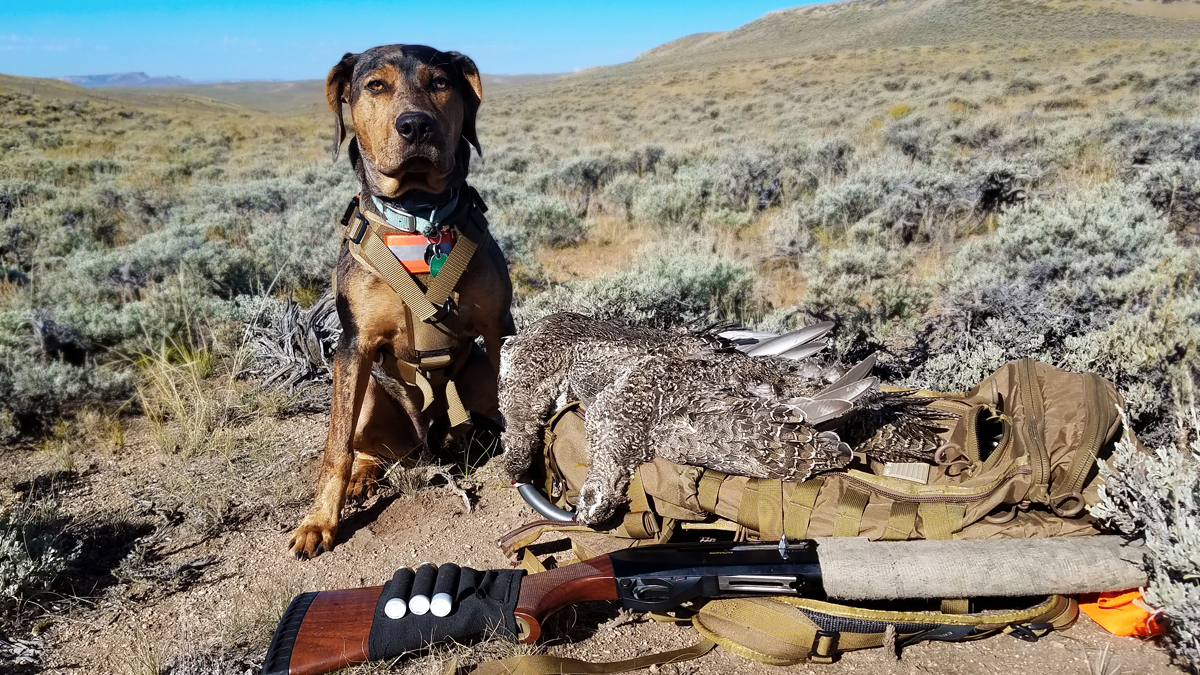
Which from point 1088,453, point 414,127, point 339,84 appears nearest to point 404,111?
point 414,127

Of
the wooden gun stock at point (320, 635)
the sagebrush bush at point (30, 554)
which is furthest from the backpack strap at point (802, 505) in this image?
the sagebrush bush at point (30, 554)

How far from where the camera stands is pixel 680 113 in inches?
1064

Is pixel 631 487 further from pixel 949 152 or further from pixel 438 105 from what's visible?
pixel 949 152

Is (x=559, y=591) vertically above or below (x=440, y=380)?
below

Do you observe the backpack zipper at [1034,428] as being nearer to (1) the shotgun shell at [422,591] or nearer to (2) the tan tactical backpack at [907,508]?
(2) the tan tactical backpack at [907,508]

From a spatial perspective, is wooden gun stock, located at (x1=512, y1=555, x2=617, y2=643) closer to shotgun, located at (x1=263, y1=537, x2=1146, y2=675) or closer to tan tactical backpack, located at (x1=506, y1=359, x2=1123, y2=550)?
shotgun, located at (x1=263, y1=537, x2=1146, y2=675)

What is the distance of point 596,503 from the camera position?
8.41 ft

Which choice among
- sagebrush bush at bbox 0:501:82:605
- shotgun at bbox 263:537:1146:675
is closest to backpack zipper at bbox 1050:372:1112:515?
shotgun at bbox 263:537:1146:675

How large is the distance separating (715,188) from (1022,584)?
7866mm

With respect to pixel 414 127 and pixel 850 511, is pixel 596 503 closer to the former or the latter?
pixel 850 511

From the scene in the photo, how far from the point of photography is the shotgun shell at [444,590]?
7.28 ft

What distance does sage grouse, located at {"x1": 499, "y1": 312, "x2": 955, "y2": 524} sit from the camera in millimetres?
2332

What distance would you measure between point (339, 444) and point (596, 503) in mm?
1319

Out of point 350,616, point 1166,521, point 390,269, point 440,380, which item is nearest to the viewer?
point 1166,521
